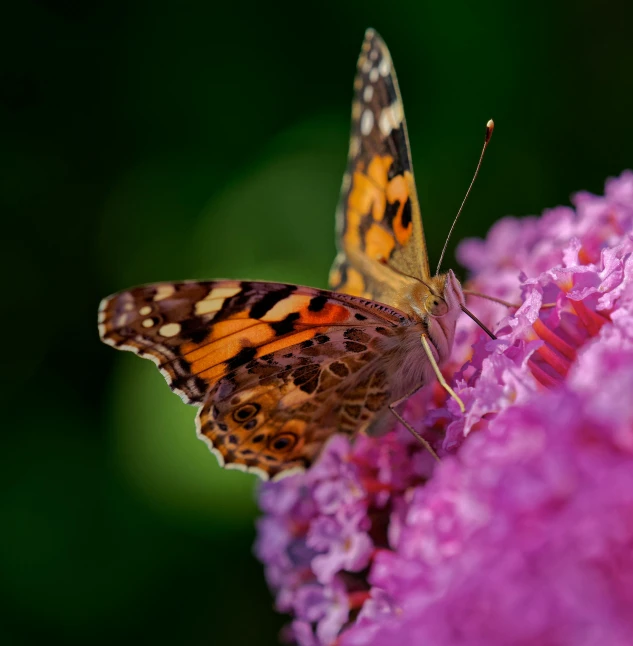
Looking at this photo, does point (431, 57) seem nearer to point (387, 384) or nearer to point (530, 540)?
point (387, 384)

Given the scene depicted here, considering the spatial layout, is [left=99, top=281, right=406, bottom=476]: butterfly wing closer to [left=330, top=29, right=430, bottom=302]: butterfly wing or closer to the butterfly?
the butterfly

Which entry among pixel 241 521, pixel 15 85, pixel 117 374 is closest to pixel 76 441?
pixel 117 374

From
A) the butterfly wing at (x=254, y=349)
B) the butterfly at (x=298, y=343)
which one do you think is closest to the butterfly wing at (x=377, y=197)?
the butterfly at (x=298, y=343)

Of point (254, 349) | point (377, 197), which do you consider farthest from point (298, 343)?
point (377, 197)

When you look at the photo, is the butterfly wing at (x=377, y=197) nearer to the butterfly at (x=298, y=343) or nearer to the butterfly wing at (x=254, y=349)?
the butterfly at (x=298, y=343)

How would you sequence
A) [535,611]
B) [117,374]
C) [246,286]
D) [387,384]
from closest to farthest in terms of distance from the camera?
1. [535,611]
2. [246,286]
3. [387,384]
4. [117,374]

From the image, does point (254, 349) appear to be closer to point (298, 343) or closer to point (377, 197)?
point (298, 343)

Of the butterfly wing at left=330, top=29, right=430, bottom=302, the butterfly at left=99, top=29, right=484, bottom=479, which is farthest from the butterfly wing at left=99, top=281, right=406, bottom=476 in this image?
the butterfly wing at left=330, top=29, right=430, bottom=302
